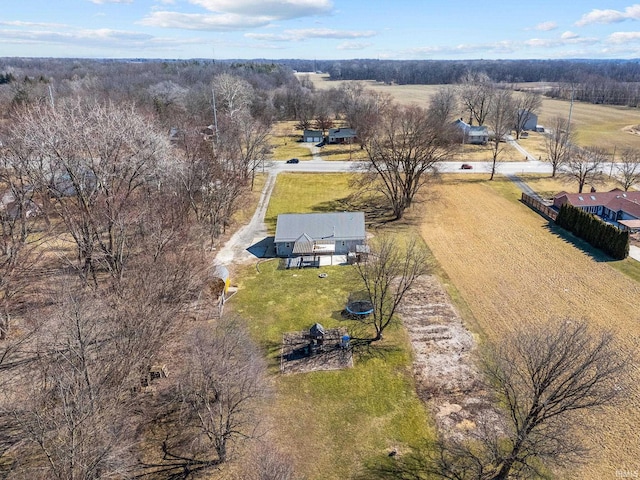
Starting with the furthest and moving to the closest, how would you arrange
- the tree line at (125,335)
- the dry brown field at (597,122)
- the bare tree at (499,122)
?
the dry brown field at (597,122) < the bare tree at (499,122) < the tree line at (125,335)

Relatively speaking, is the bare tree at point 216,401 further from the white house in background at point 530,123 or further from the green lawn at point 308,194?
the white house in background at point 530,123

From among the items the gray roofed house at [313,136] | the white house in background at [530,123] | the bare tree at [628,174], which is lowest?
the bare tree at [628,174]

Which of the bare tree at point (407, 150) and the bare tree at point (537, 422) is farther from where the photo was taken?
the bare tree at point (407, 150)

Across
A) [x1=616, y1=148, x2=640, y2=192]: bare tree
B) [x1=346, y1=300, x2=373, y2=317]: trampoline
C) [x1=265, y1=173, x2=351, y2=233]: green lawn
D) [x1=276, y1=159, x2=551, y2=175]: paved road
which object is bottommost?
[x1=346, y1=300, x2=373, y2=317]: trampoline

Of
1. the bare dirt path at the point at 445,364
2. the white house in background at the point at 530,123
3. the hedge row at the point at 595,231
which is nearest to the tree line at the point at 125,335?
the bare dirt path at the point at 445,364

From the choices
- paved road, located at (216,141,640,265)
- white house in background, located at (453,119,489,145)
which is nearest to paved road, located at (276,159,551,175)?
paved road, located at (216,141,640,265)

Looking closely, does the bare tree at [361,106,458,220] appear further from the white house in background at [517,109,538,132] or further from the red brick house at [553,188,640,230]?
the white house in background at [517,109,538,132]
